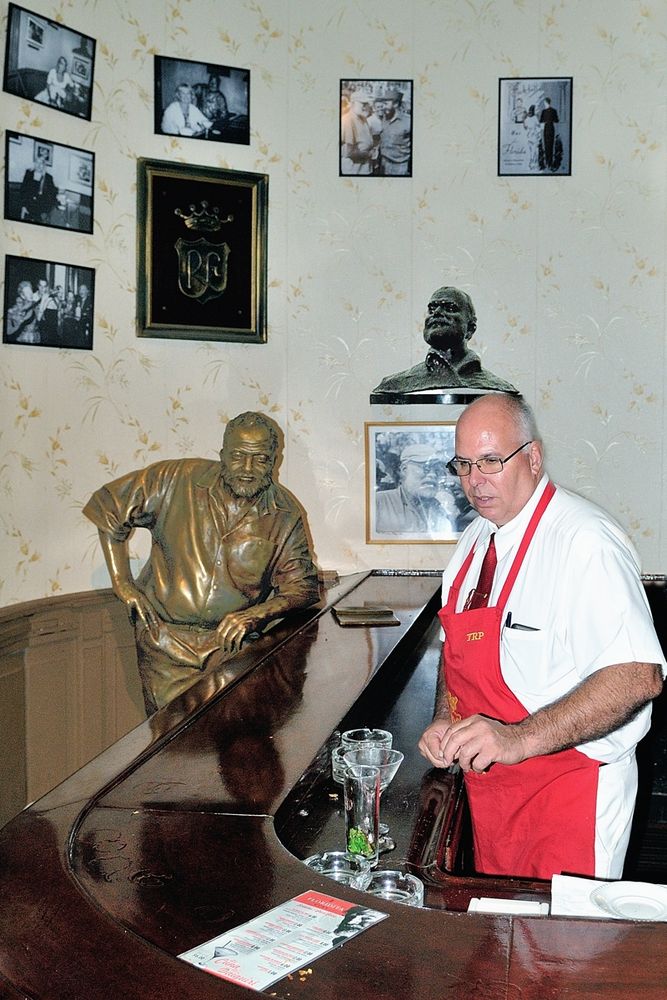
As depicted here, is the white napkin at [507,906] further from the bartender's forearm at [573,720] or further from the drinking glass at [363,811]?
the bartender's forearm at [573,720]

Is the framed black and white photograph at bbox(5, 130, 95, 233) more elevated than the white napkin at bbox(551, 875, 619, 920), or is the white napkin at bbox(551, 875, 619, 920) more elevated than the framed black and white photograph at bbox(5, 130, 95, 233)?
the framed black and white photograph at bbox(5, 130, 95, 233)

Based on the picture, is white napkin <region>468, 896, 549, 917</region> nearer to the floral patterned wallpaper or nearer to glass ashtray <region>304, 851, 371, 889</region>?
glass ashtray <region>304, 851, 371, 889</region>

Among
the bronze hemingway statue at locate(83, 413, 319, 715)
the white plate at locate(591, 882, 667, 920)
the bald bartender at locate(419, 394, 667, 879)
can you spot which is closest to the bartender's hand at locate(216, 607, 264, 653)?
the bronze hemingway statue at locate(83, 413, 319, 715)

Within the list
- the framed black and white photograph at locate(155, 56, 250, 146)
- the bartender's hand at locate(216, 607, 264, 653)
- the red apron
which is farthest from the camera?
the framed black and white photograph at locate(155, 56, 250, 146)

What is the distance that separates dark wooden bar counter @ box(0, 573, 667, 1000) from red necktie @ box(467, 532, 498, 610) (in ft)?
1.39

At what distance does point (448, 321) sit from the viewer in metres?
5.38

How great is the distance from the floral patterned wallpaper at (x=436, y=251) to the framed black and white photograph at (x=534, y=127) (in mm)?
55

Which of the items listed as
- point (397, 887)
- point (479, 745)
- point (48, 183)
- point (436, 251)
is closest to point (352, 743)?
point (479, 745)

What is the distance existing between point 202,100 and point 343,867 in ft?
15.5

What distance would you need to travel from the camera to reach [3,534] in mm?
4867

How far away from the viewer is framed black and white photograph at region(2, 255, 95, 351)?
4.83 meters

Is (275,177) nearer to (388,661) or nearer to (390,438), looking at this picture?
(390,438)

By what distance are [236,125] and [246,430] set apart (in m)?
2.66

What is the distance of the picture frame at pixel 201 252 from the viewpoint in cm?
530
